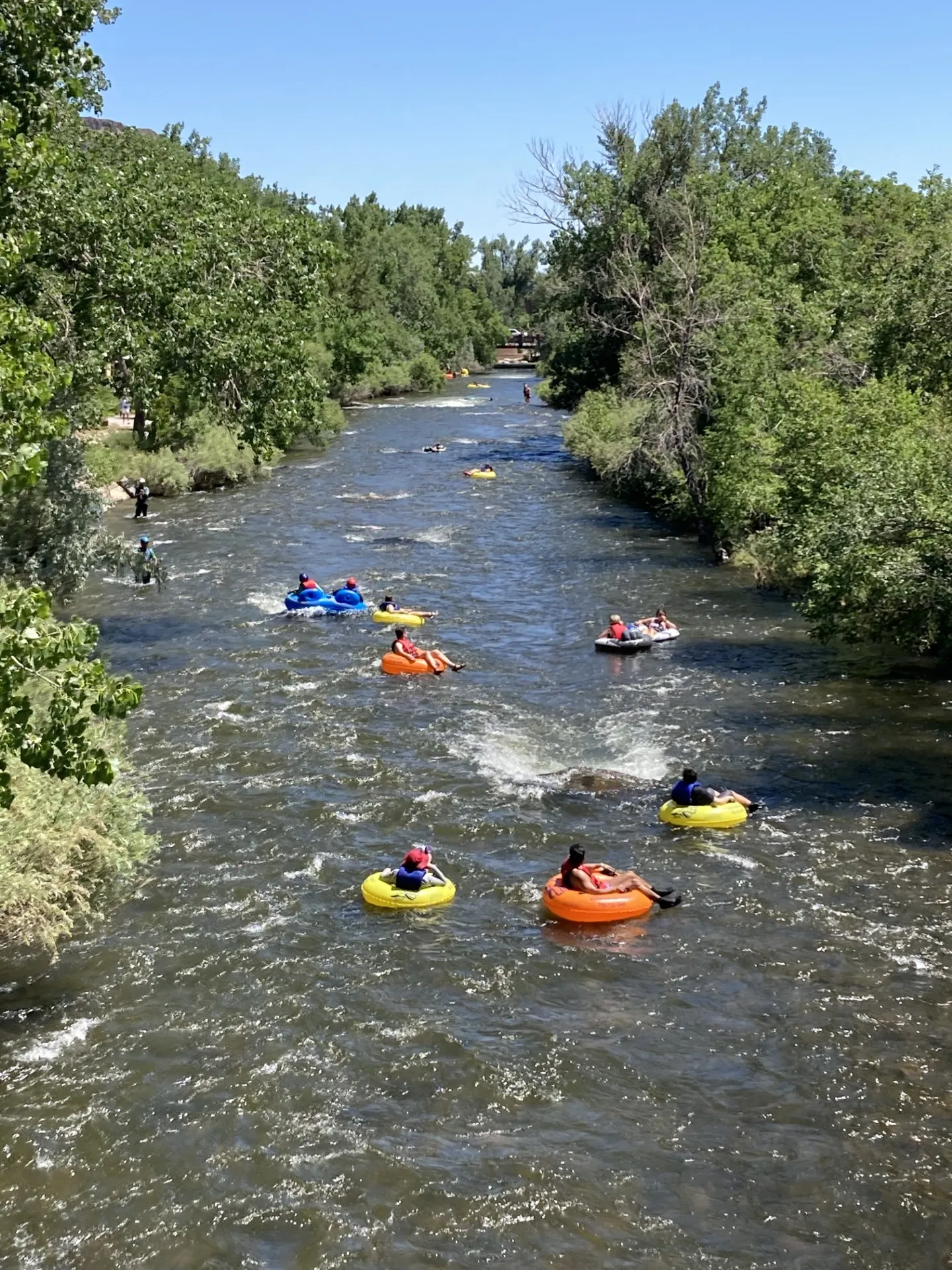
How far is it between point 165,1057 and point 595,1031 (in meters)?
3.98

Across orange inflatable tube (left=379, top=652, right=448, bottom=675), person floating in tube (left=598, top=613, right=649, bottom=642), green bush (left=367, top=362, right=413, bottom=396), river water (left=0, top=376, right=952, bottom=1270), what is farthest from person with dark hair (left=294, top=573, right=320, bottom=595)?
green bush (left=367, top=362, right=413, bottom=396)

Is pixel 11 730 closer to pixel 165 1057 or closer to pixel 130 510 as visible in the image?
pixel 165 1057

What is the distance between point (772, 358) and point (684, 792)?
1954cm

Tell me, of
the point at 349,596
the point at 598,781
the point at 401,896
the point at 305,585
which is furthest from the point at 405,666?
the point at 401,896

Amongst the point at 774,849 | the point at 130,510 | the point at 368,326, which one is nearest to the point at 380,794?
the point at 774,849

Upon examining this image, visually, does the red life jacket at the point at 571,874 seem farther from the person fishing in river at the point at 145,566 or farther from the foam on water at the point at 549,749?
the person fishing in river at the point at 145,566

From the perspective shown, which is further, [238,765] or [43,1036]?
[238,765]

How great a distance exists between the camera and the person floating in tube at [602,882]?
13.5 meters

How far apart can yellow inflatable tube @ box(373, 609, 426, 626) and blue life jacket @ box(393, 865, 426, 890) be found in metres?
12.0

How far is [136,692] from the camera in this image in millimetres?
8117

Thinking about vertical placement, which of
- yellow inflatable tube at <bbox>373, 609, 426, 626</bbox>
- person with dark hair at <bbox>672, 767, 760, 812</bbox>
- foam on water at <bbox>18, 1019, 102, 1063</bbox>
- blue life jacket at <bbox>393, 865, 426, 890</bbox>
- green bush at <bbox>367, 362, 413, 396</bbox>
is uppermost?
green bush at <bbox>367, 362, 413, 396</bbox>

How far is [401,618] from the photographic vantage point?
25391mm

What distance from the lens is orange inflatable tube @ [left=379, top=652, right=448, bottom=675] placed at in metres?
22.0

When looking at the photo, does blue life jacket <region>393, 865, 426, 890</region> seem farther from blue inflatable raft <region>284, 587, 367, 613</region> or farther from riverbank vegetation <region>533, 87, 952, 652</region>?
blue inflatable raft <region>284, 587, 367, 613</region>
